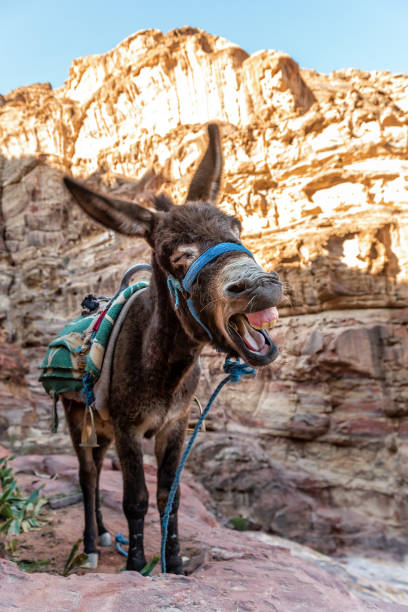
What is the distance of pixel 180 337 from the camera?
2455 millimetres

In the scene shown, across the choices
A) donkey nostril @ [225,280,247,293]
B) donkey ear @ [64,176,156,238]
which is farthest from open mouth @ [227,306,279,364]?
donkey ear @ [64,176,156,238]

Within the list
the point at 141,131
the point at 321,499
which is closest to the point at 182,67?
the point at 141,131

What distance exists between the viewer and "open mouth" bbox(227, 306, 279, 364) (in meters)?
1.79

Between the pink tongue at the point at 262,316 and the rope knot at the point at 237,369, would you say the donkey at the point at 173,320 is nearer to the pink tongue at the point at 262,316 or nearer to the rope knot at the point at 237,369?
the pink tongue at the point at 262,316

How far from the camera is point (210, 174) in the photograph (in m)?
2.96

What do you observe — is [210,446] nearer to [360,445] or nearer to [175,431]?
[360,445]

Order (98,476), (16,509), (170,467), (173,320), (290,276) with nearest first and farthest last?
(173,320) → (170,467) → (98,476) → (16,509) → (290,276)

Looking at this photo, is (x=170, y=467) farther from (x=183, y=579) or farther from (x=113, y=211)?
(x=113, y=211)

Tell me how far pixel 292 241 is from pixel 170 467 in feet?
33.8

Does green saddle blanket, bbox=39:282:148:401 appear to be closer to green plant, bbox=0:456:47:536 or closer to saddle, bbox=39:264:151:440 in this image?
saddle, bbox=39:264:151:440

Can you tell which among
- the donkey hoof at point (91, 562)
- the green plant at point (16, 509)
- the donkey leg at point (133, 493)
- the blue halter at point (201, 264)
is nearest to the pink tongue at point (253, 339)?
the blue halter at point (201, 264)

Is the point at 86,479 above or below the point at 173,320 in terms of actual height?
below

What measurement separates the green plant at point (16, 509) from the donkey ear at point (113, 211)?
268 cm

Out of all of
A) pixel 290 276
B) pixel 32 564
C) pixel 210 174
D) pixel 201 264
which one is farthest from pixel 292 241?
pixel 32 564
